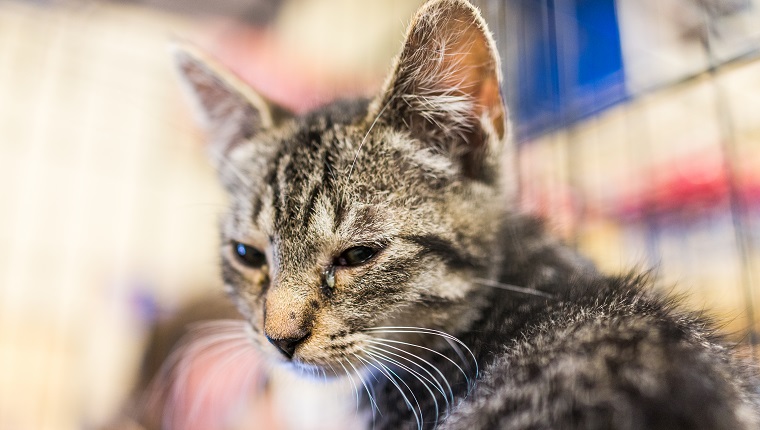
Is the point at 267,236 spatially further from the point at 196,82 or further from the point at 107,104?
the point at 107,104

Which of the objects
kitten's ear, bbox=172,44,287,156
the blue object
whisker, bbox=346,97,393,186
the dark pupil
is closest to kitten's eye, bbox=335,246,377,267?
the dark pupil

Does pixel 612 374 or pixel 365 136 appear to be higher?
pixel 365 136

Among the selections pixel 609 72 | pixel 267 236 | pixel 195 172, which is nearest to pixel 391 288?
pixel 267 236

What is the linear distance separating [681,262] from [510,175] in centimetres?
62

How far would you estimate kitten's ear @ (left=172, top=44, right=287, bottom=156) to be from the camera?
3.05ft

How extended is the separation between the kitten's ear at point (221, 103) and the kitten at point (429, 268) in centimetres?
12

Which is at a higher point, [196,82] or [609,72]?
[609,72]

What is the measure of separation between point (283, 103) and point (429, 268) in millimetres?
673

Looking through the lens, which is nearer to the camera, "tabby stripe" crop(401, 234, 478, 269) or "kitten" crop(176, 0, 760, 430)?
"kitten" crop(176, 0, 760, 430)

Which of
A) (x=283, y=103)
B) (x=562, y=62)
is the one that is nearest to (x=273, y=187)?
(x=283, y=103)

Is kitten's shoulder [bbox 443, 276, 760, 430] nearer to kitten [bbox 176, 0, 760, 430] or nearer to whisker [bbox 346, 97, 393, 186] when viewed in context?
kitten [bbox 176, 0, 760, 430]

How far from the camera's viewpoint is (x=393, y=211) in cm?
73

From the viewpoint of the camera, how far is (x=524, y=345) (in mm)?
632

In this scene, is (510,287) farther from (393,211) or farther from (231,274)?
(231,274)
